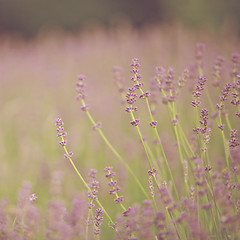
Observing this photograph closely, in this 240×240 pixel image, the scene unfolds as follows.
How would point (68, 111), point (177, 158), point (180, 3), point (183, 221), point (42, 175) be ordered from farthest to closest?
point (180, 3) < point (68, 111) < point (42, 175) < point (177, 158) < point (183, 221)

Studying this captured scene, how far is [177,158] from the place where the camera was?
2418 mm

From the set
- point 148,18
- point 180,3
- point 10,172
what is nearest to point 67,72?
point 10,172

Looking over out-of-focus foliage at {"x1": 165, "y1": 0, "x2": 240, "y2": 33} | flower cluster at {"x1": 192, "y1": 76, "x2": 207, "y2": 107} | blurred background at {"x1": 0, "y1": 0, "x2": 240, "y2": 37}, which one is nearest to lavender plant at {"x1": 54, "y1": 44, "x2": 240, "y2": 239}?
flower cluster at {"x1": 192, "y1": 76, "x2": 207, "y2": 107}

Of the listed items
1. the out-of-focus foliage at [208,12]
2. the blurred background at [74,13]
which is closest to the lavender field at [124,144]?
the out-of-focus foliage at [208,12]

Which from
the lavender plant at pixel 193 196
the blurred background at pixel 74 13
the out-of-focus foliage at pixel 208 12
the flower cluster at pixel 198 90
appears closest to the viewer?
the lavender plant at pixel 193 196

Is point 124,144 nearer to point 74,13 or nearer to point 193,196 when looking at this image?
point 193,196

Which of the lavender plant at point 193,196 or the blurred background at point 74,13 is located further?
the blurred background at point 74,13

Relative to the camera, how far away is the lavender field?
121 cm

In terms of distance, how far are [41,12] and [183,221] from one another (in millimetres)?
10747

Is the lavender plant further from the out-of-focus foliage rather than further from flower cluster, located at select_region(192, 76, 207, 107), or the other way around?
the out-of-focus foliage

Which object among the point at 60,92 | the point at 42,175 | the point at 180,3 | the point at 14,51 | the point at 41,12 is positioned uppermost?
the point at 41,12

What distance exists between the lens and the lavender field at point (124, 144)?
121 cm

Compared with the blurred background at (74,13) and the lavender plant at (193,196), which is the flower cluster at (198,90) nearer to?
the lavender plant at (193,196)

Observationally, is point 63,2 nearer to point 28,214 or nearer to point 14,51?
point 14,51
